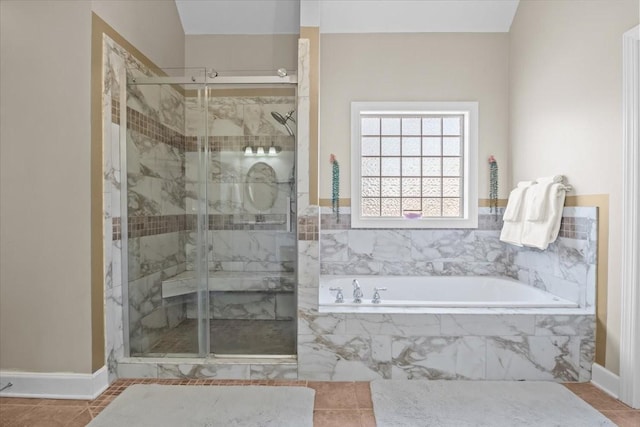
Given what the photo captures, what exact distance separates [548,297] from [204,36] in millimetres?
3651

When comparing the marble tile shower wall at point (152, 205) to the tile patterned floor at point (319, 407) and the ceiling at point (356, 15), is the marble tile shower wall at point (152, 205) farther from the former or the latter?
the ceiling at point (356, 15)

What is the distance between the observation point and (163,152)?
2.61 metres

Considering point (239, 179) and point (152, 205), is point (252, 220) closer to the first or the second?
point (239, 179)

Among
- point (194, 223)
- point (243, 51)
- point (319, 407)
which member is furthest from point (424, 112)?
point (319, 407)

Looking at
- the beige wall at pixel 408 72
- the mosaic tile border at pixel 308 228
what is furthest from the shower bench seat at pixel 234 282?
the beige wall at pixel 408 72

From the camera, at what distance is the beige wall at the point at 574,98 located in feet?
7.56

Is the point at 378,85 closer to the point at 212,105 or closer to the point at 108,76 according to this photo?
the point at 212,105

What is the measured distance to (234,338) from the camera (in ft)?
8.62

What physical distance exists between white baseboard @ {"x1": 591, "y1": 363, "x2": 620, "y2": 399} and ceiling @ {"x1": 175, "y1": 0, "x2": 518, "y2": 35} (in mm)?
2845

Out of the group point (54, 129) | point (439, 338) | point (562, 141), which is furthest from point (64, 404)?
point (562, 141)

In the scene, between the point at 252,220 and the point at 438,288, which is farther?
the point at 438,288

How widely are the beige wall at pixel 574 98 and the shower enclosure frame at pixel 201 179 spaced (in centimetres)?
187

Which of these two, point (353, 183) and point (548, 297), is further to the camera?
point (353, 183)

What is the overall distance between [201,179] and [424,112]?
2.12 meters
